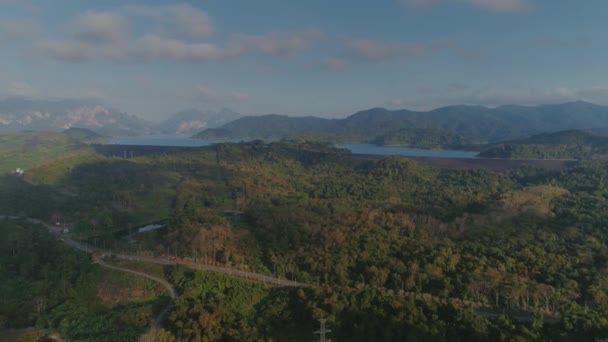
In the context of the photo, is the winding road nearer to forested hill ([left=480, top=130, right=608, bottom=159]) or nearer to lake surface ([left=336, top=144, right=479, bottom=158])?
forested hill ([left=480, top=130, right=608, bottom=159])

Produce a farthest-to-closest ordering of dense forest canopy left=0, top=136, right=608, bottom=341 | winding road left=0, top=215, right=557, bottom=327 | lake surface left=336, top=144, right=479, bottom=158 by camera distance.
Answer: lake surface left=336, top=144, right=479, bottom=158
winding road left=0, top=215, right=557, bottom=327
dense forest canopy left=0, top=136, right=608, bottom=341

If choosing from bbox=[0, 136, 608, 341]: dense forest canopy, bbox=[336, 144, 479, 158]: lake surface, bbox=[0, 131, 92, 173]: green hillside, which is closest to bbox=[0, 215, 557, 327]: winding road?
bbox=[0, 136, 608, 341]: dense forest canopy

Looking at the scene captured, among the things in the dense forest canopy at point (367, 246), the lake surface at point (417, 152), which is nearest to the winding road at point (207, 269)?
the dense forest canopy at point (367, 246)

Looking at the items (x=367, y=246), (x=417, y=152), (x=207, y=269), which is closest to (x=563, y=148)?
(x=417, y=152)

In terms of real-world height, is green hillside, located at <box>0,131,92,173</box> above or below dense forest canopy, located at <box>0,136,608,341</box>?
above

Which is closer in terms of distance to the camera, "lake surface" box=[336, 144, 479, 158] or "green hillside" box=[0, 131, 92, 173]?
"green hillside" box=[0, 131, 92, 173]

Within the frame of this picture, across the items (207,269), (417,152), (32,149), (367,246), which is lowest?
(207,269)

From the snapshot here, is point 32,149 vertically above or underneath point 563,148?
underneath

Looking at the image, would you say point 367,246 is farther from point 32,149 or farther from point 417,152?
point 32,149

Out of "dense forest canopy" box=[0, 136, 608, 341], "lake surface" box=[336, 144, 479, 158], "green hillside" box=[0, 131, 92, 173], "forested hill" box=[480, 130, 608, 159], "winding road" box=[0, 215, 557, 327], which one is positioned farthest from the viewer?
"lake surface" box=[336, 144, 479, 158]
